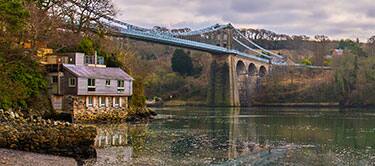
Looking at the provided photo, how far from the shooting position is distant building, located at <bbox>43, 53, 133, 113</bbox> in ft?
115

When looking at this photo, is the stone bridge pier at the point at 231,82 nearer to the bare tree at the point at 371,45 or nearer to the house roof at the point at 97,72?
the bare tree at the point at 371,45

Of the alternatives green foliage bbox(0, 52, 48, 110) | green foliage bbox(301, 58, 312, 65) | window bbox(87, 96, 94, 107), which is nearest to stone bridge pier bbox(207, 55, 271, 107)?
green foliage bbox(301, 58, 312, 65)

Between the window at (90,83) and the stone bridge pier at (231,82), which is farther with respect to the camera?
the stone bridge pier at (231,82)

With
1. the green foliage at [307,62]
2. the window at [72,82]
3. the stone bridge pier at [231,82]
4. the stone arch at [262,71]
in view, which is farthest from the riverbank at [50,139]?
the green foliage at [307,62]

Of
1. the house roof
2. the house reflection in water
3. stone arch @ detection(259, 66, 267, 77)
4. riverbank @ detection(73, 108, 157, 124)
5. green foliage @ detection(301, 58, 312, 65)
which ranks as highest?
green foliage @ detection(301, 58, 312, 65)

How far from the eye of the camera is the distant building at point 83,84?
3491 cm

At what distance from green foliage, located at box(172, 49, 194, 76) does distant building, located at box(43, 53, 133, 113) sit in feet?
162

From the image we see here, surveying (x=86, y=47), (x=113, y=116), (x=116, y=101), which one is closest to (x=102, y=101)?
(x=113, y=116)

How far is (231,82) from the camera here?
8462 centimetres

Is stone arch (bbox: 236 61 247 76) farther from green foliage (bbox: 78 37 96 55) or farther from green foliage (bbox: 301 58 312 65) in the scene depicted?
green foliage (bbox: 78 37 96 55)

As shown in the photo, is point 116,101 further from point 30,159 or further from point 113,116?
point 30,159

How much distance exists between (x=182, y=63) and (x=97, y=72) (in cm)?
5183

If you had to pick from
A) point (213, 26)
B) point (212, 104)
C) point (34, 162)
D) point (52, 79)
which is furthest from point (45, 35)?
point (213, 26)

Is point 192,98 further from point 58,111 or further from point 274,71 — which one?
point 58,111
